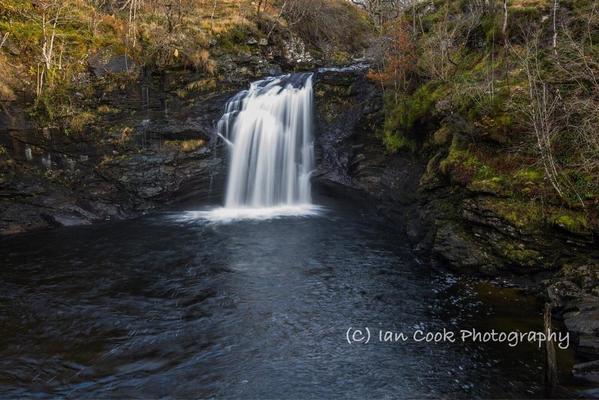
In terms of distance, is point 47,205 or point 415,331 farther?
point 47,205

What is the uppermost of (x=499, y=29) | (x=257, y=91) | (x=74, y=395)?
(x=499, y=29)

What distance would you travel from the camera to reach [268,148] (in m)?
20.7

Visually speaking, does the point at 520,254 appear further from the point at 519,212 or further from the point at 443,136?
the point at 443,136

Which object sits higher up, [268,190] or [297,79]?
[297,79]

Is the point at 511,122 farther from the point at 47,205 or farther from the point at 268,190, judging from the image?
the point at 47,205

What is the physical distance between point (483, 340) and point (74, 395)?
7.43m

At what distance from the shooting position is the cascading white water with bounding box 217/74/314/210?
66.5 feet

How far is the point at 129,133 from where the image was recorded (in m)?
19.8

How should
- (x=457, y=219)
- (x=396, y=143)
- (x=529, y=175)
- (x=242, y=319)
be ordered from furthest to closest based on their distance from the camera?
1. (x=396, y=143)
2. (x=457, y=219)
3. (x=529, y=175)
4. (x=242, y=319)

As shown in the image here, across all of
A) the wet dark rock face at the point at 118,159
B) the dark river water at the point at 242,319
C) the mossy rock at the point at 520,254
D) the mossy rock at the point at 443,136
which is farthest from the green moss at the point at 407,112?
the wet dark rock face at the point at 118,159

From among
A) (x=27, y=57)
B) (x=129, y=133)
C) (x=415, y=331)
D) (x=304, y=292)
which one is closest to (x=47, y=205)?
(x=129, y=133)

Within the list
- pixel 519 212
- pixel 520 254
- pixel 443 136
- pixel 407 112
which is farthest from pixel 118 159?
pixel 520 254

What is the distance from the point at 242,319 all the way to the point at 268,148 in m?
11.8

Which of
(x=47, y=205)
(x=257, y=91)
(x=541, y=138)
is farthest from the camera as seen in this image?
(x=257, y=91)
